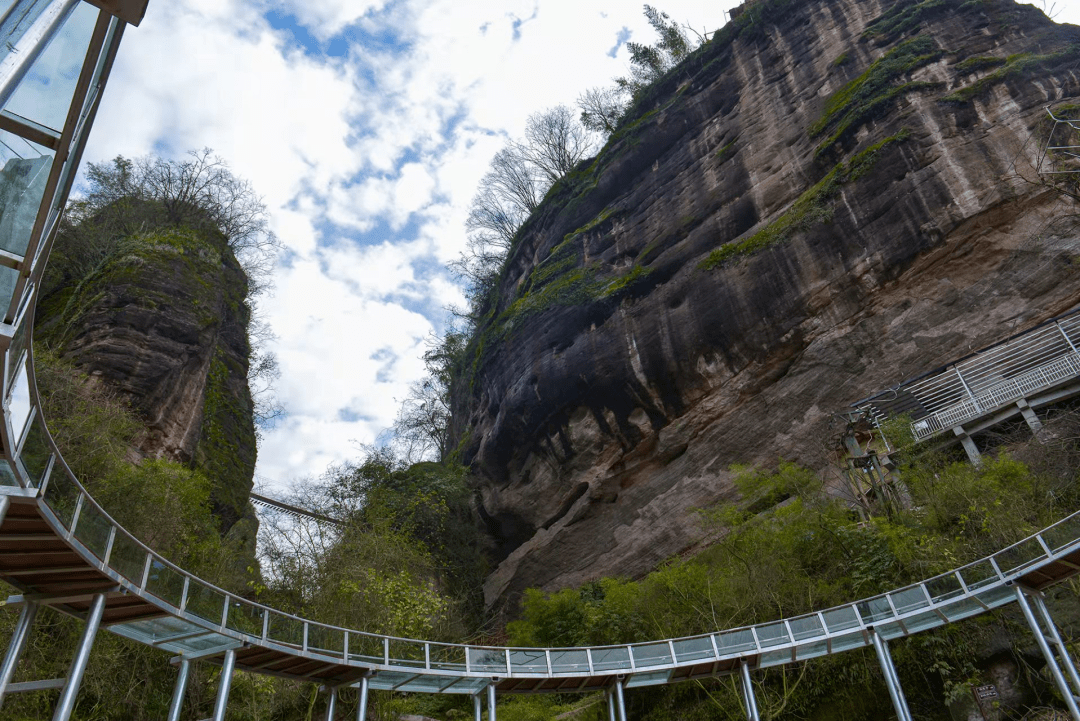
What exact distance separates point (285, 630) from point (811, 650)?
8.04m

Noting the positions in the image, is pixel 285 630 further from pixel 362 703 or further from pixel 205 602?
pixel 362 703

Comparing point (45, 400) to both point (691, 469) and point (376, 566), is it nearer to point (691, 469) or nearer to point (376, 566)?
point (376, 566)

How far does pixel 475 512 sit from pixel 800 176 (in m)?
15.6

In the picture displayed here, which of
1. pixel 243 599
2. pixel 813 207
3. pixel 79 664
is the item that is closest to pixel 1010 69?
pixel 813 207

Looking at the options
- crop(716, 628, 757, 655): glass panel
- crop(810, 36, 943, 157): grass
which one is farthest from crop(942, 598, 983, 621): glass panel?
crop(810, 36, 943, 157): grass

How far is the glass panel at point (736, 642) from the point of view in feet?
35.8

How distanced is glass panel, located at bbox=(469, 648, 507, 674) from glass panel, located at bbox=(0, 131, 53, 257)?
9117 mm

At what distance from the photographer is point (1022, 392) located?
1395 centimetres

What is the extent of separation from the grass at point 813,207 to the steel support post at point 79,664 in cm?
1711

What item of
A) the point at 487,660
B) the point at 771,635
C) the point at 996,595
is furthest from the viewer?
the point at 487,660

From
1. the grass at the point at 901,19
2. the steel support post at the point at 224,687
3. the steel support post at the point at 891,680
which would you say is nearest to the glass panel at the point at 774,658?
the steel support post at the point at 891,680

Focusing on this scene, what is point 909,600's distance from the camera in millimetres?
9969

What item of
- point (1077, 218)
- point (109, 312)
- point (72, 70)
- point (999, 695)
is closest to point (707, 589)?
point (999, 695)

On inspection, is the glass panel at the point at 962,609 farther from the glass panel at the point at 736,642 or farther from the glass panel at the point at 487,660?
the glass panel at the point at 487,660
